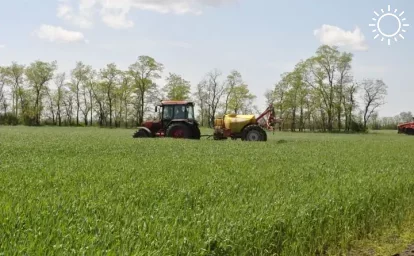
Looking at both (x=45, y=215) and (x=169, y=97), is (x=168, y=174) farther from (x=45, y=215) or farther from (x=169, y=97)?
(x=169, y=97)

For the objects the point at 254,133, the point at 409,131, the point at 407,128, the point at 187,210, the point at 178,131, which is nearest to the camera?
the point at 187,210

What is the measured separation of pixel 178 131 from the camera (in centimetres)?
2517

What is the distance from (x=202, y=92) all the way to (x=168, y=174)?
70.7 metres

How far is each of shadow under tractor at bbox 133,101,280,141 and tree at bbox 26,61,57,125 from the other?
5806 cm

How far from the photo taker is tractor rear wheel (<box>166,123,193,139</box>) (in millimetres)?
25078

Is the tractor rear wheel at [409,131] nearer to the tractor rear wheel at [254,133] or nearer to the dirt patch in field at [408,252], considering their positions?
the tractor rear wheel at [254,133]

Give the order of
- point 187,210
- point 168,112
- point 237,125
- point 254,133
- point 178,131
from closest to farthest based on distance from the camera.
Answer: point 187,210 → point 178,131 → point 168,112 → point 254,133 → point 237,125

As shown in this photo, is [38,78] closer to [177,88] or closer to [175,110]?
[177,88]

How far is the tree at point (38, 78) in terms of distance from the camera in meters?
76.3

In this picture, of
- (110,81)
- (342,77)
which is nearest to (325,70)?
(342,77)

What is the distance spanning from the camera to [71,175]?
841cm

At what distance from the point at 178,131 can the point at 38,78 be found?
62001mm

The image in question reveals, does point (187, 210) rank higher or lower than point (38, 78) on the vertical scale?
lower

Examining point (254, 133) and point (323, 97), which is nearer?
point (254, 133)
